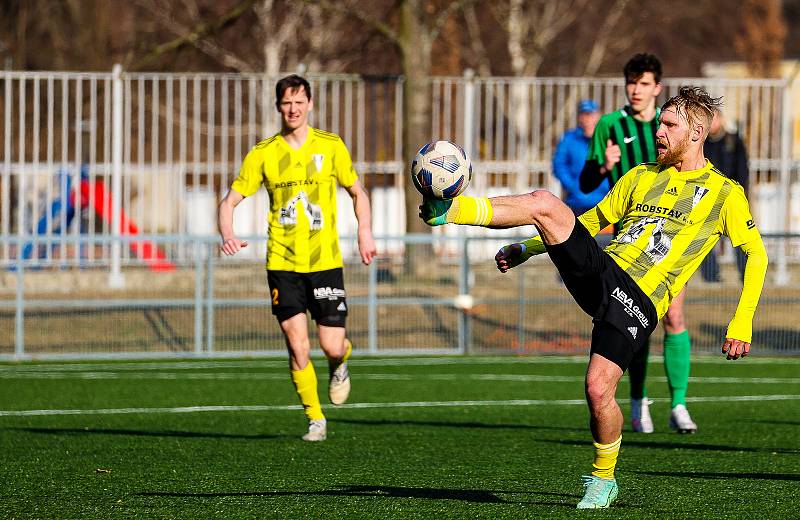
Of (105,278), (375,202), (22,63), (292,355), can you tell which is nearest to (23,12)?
(22,63)

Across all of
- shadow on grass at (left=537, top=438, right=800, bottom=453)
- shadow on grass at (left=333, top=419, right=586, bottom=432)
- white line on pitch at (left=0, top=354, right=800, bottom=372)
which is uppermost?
shadow on grass at (left=537, top=438, right=800, bottom=453)

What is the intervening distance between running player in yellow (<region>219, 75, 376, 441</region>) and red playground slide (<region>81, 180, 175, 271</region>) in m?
6.82

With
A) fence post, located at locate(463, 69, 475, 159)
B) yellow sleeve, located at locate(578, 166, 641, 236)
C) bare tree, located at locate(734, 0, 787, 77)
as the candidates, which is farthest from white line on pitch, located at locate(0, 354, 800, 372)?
bare tree, located at locate(734, 0, 787, 77)

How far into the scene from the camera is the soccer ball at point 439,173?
591 centimetres

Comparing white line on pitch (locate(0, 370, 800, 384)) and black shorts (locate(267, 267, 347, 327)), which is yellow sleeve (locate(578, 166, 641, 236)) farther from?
white line on pitch (locate(0, 370, 800, 384))

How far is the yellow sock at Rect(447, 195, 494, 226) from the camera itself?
5.71 meters

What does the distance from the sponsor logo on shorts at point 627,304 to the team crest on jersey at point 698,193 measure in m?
0.55

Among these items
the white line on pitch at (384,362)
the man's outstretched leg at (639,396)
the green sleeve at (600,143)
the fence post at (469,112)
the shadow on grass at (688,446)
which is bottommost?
the white line on pitch at (384,362)

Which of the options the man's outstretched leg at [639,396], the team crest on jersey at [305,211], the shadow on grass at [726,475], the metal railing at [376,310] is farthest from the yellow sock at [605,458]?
the metal railing at [376,310]

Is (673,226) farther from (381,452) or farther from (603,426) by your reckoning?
(381,452)

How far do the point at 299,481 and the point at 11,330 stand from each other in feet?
28.2

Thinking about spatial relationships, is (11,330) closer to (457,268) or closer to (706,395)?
(457,268)

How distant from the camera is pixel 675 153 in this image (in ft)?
21.4

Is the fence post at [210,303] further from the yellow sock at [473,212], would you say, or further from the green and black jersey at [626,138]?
the yellow sock at [473,212]
